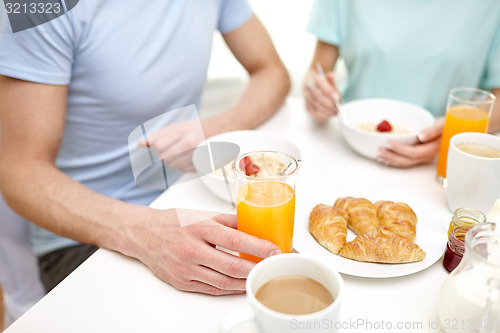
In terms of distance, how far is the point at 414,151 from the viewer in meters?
1.05

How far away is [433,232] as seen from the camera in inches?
32.5

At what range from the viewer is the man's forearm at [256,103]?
3.97 ft

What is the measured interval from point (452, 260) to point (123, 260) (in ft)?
1.89

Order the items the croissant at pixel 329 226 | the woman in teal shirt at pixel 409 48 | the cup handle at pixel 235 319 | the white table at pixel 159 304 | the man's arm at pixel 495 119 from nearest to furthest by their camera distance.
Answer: the cup handle at pixel 235 319 < the white table at pixel 159 304 < the croissant at pixel 329 226 < the man's arm at pixel 495 119 < the woman in teal shirt at pixel 409 48

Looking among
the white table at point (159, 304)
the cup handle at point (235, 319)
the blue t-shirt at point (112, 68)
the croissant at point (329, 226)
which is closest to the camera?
the cup handle at point (235, 319)

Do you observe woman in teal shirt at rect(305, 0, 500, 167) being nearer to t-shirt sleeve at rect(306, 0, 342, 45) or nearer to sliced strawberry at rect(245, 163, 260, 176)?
t-shirt sleeve at rect(306, 0, 342, 45)

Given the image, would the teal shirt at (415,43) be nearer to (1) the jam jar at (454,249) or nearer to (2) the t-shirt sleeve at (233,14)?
(2) the t-shirt sleeve at (233,14)

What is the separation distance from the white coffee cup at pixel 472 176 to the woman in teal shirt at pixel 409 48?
0.26 meters

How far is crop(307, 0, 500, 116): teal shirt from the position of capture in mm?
1282

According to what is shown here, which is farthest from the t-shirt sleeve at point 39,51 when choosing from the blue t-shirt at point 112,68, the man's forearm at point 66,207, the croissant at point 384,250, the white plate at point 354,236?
the croissant at point 384,250

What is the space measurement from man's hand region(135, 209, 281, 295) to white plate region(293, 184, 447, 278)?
12 cm

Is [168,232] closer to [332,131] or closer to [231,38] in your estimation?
[332,131]

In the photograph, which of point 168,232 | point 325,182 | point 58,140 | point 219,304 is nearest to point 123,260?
point 168,232

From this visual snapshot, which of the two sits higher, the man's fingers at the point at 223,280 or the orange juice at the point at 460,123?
the orange juice at the point at 460,123
